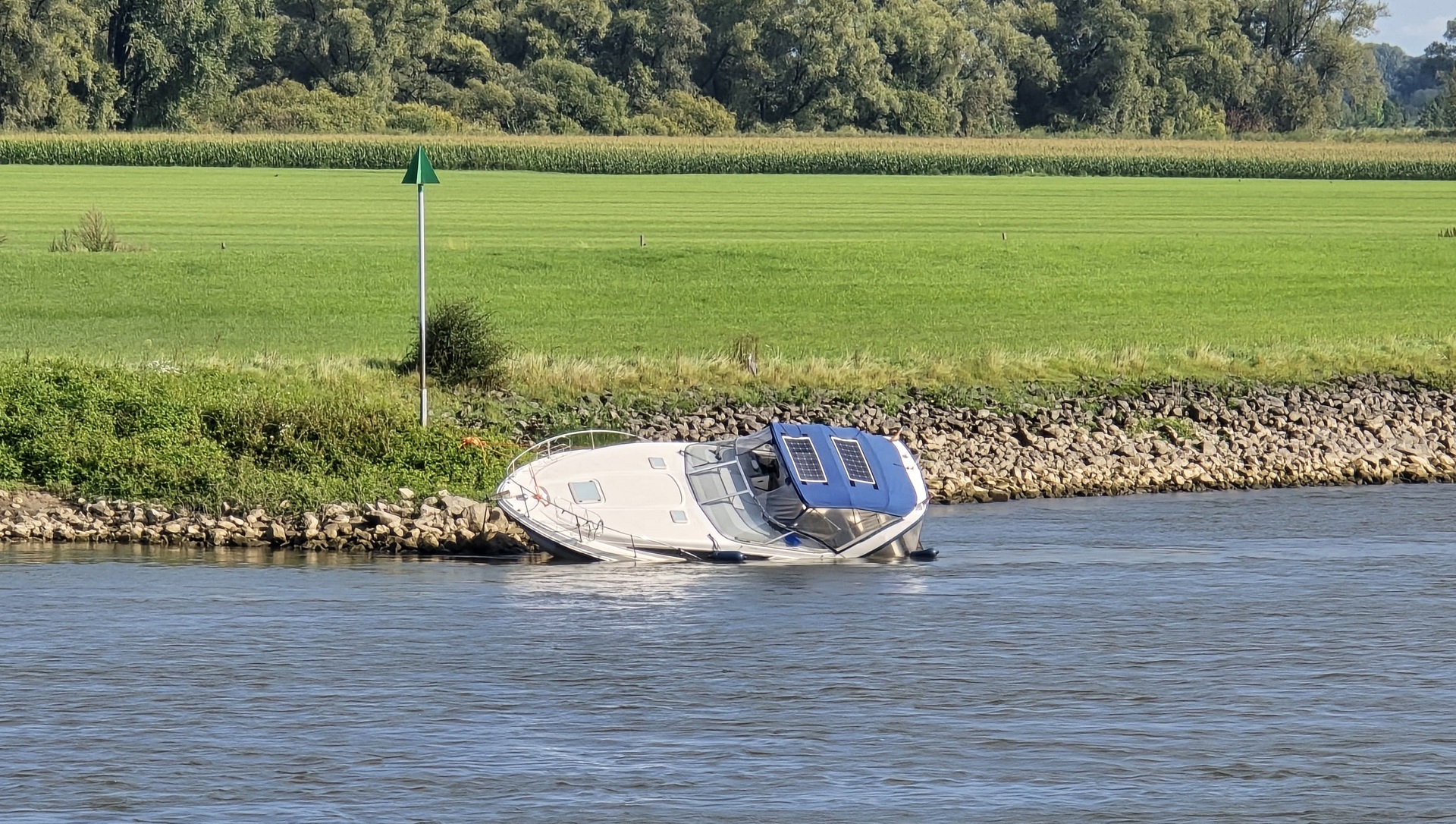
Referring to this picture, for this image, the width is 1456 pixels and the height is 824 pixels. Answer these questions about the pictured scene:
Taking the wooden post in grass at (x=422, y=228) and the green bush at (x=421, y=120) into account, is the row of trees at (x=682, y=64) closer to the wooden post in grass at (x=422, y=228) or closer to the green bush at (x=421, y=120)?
the green bush at (x=421, y=120)

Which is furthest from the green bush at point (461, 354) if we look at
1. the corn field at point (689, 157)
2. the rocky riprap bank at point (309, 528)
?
the corn field at point (689, 157)

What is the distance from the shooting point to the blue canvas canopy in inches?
1109

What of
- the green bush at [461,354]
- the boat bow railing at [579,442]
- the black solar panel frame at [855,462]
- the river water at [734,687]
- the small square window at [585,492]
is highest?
the green bush at [461,354]

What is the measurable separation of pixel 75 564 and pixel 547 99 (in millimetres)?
138286

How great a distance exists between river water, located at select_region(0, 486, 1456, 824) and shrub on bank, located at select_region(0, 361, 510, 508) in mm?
2362

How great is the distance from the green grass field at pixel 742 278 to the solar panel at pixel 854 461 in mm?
12164

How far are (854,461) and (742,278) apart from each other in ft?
97.4

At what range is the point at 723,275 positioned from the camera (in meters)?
59.0

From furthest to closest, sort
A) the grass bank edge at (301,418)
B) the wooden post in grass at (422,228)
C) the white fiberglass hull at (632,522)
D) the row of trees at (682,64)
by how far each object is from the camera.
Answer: the row of trees at (682,64) < the wooden post in grass at (422,228) < the grass bank edge at (301,418) < the white fiberglass hull at (632,522)

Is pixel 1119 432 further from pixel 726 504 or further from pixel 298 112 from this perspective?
pixel 298 112

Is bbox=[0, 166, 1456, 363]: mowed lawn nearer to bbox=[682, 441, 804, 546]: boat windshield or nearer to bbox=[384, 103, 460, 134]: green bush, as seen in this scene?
bbox=[682, 441, 804, 546]: boat windshield

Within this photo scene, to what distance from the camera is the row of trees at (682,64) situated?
496 ft

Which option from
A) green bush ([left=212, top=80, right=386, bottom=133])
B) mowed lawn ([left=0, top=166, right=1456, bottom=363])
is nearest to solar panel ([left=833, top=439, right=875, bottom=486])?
mowed lawn ([left=0, top=166, right=1456, bottom=363])

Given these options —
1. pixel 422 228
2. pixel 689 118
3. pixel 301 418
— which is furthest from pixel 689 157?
pixel 301 418
